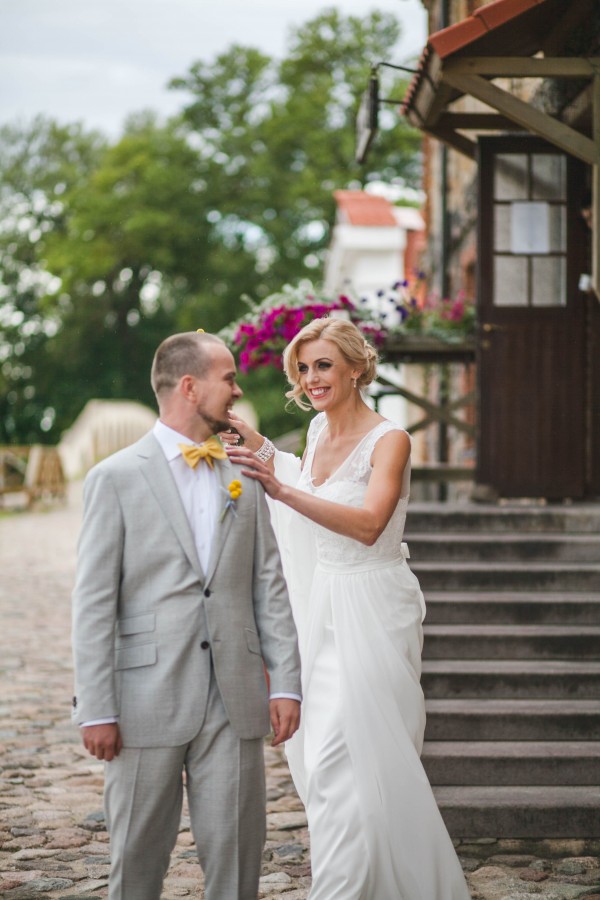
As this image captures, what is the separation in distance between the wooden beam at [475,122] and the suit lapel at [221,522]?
6.29m

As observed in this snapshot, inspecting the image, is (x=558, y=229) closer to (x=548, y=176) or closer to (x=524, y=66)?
(x=548, y=176)

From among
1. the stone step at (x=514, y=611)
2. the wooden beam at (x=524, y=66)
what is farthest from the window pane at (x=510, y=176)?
the stone step at (x=514, y=611)

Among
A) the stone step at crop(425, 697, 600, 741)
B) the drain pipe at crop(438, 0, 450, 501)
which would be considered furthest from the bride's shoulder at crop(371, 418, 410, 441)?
the drain pipe at crop(438, 0, 450, 501)

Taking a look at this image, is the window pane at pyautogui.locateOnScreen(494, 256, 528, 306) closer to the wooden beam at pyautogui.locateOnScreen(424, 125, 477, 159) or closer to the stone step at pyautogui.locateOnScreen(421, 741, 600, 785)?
the wooden beam at pyautogui.locateOnScreen(424, 125, 477, 159)

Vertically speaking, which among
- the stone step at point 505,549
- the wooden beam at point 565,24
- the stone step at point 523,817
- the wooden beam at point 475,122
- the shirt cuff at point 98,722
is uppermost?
the wooden beam at point 565,24

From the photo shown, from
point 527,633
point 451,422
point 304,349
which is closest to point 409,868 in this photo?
point 304,349

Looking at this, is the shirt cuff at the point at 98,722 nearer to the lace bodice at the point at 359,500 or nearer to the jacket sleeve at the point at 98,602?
the jacket sleeve at the point at 98,602

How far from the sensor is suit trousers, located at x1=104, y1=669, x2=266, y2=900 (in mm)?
2916

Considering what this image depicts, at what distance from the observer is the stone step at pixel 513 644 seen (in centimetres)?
611

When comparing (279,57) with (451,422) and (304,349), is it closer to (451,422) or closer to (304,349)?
(451,422)

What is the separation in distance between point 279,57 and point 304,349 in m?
30.8

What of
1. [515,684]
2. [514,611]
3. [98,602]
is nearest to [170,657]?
[98,602]

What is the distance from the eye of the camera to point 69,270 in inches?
1412

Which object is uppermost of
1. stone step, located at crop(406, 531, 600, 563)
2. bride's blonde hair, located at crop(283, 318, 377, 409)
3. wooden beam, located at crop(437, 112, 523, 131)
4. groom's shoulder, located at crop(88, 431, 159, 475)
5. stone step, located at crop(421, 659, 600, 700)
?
wooden beam, located at crop(437, 112, 523, 131)
